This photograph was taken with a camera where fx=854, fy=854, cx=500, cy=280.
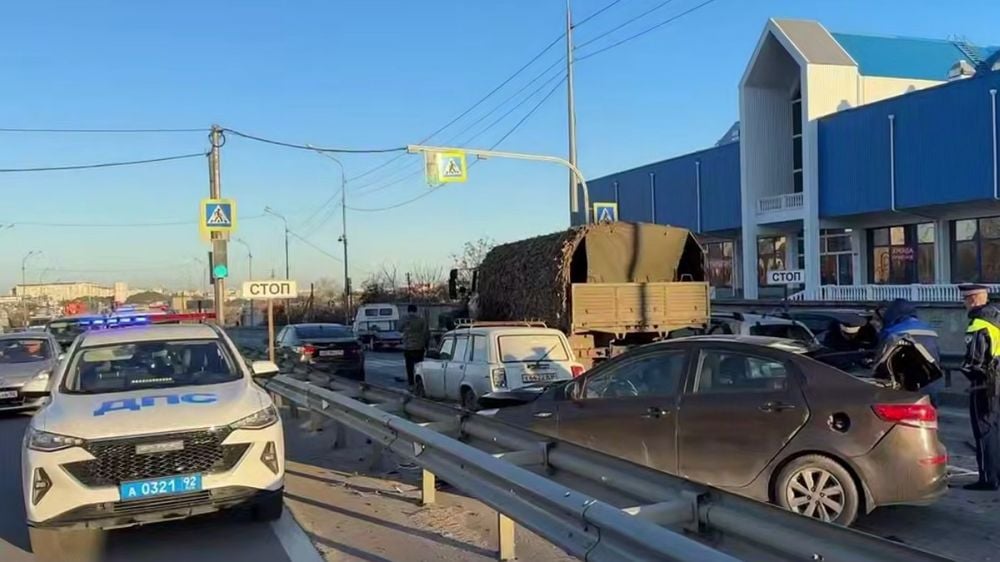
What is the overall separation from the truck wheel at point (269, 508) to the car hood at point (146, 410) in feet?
2.18

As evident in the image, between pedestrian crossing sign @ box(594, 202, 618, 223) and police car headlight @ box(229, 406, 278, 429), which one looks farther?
pedestrian crossing sign @ box(594, 202, 618, 223)

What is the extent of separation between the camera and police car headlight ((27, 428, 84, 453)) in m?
5.92

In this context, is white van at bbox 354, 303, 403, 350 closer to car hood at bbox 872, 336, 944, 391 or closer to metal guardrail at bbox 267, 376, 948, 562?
car hood at bbox 872, 336, 944, 391

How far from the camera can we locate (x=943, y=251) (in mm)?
32438

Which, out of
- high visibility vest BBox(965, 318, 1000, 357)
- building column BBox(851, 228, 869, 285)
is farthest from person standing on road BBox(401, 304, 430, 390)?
building column BBox(851, 228, 869, 285)

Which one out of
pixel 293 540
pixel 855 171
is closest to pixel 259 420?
pixel 293 540

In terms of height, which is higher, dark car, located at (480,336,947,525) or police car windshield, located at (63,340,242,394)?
police car windshield, located at (63,340,242,394)

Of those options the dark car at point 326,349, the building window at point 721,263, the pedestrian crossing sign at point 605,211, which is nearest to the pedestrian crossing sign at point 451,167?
the pedestrian crossing sign at point 605,211

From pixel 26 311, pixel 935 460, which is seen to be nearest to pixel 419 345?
pixel 935 460

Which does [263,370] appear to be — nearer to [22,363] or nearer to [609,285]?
[609,285]

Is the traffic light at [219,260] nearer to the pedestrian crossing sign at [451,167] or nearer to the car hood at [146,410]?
the pedestrian crossing sign at [451,167]

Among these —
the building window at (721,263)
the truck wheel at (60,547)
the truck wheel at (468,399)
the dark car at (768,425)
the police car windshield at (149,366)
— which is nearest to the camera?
the truck wheel at (60,547)

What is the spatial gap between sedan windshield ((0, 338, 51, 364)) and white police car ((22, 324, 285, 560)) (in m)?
9.87

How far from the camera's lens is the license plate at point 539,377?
38.9ft
